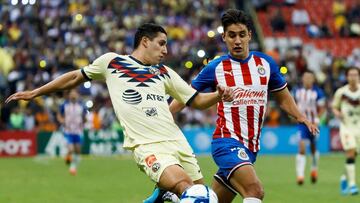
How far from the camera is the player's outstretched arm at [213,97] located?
372 inches

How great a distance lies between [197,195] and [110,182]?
11847 millimetres

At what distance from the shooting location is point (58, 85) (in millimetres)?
10305

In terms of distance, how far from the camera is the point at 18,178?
2216cm

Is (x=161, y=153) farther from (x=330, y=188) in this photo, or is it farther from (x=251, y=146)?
(x=330, y=188)

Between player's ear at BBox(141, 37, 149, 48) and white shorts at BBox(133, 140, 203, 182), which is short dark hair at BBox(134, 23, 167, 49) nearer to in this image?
player's ear at BBox(141, 37, 149, 48)

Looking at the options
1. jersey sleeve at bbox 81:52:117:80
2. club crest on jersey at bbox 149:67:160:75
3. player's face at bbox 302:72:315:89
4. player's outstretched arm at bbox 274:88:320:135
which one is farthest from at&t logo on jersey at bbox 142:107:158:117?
player's face at bbox 302:72:315:89

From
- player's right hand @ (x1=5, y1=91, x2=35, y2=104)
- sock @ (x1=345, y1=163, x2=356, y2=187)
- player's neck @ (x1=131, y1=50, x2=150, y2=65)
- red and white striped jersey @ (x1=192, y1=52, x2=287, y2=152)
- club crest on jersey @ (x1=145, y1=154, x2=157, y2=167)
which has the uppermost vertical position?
player's neck @ (x1=131, y1=50, x2=150, y2=65)

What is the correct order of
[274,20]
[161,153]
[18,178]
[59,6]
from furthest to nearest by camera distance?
[274,20], [59,6], [18,178], [161,153]

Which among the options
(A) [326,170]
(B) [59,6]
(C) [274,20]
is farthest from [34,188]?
(C) [274,20]

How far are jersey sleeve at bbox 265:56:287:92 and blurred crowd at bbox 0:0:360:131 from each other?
17.6 m

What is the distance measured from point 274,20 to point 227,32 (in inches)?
1226

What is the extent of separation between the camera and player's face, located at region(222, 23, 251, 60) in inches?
416

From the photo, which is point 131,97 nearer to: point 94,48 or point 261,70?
point 261,70

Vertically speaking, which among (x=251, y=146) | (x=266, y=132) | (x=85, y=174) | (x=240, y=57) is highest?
(x=240, y=57)
